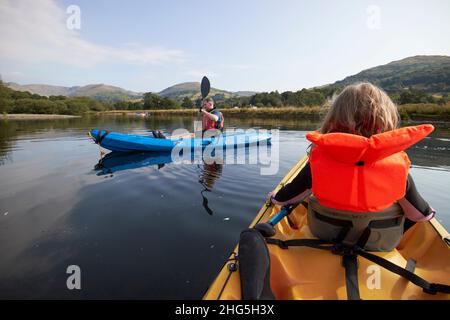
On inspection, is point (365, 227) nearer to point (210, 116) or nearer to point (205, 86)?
point (210, 116)

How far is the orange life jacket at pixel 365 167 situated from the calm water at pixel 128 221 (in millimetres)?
1886

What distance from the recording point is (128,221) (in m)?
4.44

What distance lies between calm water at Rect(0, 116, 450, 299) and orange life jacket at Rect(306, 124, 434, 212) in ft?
6.19

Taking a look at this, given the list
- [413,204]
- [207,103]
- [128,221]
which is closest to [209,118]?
[207,103]

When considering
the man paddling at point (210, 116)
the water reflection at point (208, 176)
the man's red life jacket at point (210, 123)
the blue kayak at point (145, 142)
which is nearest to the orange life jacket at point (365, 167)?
the water reflection at point (208, 176)

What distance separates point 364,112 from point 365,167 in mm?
450

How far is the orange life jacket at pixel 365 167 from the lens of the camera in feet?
5.54

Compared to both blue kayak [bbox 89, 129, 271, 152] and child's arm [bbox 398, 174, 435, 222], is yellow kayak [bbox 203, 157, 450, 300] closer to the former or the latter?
child's arm [bbox 398, 174, 435, 222]

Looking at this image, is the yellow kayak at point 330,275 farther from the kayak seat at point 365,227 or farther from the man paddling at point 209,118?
the man paddling at point 209,118

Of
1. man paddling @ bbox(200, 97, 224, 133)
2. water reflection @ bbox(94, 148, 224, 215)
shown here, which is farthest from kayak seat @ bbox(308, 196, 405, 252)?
man paddling @ bbox(200, 97, 224, 133)

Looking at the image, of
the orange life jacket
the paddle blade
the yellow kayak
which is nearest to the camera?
the orange life jacket

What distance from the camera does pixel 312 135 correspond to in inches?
73.6

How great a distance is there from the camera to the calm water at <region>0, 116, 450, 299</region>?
294 centimetres
